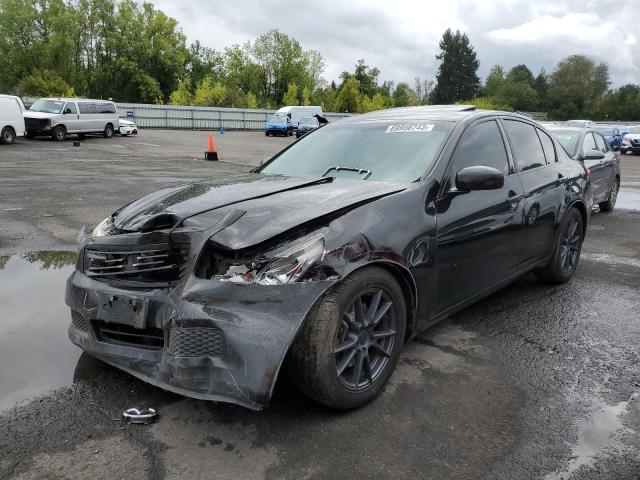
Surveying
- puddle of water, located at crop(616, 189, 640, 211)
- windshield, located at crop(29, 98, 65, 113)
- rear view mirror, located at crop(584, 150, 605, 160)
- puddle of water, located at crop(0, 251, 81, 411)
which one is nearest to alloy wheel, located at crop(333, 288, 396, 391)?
puddle of water, located at crop(0, 251, 81, 411)

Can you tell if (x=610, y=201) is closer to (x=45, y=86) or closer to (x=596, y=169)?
(x=596, y=169)

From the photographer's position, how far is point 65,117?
80.5 feet

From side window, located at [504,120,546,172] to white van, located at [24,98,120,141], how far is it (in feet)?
77.7

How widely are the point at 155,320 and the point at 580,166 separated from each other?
460 centimetres

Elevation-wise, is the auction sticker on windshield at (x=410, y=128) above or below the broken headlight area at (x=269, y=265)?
above

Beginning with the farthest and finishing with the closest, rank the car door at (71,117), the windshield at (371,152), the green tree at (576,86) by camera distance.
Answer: the green tree at (576,86)
the car door at (71,117)
the windshield at (371,152)

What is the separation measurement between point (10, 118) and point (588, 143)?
20.1 meters

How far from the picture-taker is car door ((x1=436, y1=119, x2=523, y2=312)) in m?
3.38

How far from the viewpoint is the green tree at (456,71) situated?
10700 centimetres

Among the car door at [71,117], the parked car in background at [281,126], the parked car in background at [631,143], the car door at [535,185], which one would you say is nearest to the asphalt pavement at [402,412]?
the car door at [535,185]

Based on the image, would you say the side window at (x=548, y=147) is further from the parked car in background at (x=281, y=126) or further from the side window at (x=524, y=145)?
the parked car in background at (x=281, y=126)

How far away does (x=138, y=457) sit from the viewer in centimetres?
243

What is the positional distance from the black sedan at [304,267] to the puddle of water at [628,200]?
7.82 meters

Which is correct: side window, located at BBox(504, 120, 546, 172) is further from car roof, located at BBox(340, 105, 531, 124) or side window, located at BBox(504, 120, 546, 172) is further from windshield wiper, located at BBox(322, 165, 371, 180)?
windshield wiper, located at BBox(322, 165, 371, 180)
